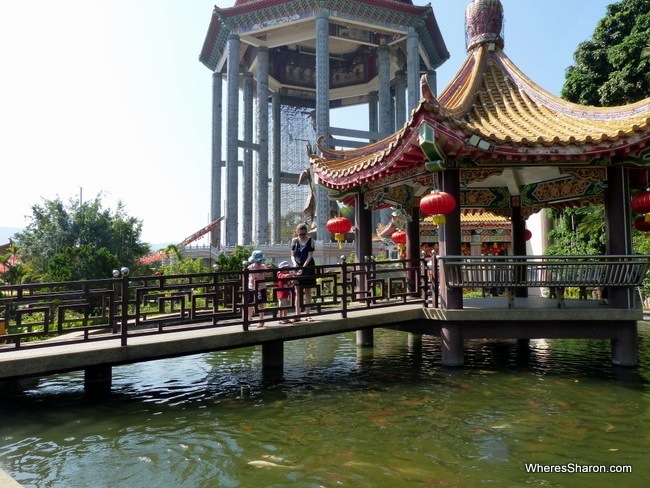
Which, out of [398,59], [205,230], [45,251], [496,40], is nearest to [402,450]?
[496,40]

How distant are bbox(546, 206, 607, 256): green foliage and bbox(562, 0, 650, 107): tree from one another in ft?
15.2

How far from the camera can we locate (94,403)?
681 cm

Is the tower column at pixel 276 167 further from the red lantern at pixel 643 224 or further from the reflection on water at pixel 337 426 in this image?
the red lantern at pixel 643 224

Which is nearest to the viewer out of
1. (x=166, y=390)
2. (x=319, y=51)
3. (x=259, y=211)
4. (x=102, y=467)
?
(x=102, y=467)

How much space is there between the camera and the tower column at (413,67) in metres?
29.9

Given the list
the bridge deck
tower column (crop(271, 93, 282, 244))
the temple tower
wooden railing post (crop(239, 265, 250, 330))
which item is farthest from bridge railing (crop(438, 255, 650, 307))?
tower column (crop(271, 93, 282, 244))

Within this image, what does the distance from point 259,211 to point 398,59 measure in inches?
568

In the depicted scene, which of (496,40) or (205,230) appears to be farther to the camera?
(205,230)

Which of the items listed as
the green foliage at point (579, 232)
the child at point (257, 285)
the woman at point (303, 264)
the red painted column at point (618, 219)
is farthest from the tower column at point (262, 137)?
the red painted column at point (618, 219)

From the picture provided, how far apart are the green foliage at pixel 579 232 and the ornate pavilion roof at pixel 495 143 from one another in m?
9.27

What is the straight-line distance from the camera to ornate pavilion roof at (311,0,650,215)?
7.85 meters

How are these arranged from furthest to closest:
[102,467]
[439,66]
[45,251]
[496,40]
A: [439,66], [45,251], [496,40], [102,467]

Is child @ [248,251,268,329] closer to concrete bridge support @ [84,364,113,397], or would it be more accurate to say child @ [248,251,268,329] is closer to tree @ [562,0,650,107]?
concrete bridge support @ [84,364,113,397]

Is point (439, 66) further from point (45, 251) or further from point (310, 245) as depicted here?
point (310, 245)
